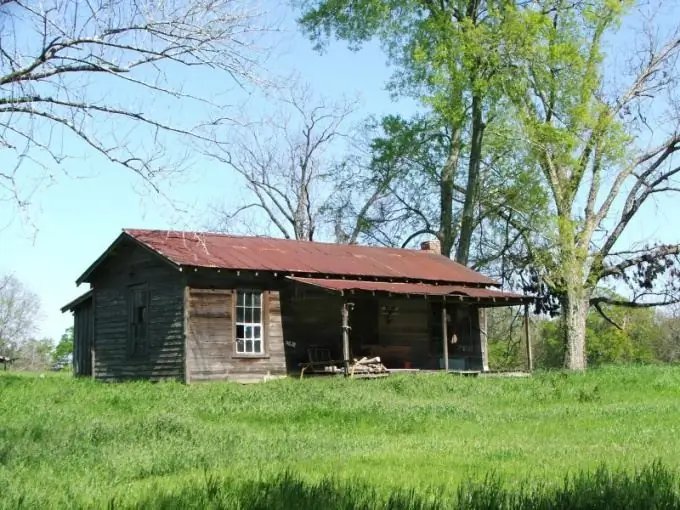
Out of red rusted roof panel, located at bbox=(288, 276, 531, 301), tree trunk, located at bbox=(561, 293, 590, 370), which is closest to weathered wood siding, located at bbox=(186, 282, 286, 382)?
red rusted roof panel, located at bbox=(288, 276, 531, 301)

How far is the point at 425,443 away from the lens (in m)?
12.7

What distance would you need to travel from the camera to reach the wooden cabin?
86.1ft

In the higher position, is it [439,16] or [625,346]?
[439,16]

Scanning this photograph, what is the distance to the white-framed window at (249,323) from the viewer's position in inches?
1065

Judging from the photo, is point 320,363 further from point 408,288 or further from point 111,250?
point 111,250

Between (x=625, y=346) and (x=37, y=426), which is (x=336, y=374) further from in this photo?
(x=625, y=346)

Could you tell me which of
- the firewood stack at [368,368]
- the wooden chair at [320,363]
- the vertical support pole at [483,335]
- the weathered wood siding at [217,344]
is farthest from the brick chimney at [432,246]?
the weathered wood siding at [217,344]

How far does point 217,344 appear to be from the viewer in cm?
2638

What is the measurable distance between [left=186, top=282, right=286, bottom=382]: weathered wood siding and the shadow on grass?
60.2ft

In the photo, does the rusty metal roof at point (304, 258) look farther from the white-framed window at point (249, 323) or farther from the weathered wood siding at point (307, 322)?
the white-framed window at point (249, 323)

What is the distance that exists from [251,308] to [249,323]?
46cm

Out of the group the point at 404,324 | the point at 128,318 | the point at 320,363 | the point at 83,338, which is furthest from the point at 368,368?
the point at 83,338

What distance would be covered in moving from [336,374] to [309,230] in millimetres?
24088

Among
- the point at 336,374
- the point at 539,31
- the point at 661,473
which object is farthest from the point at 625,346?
the point at 661,473
